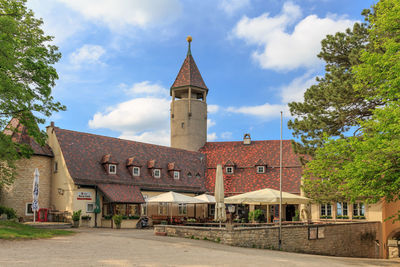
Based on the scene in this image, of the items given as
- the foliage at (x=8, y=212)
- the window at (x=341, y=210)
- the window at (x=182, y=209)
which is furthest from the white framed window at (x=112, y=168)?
the window at (x=341, y=210)

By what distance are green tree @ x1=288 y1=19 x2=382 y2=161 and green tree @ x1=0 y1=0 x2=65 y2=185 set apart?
640 inches

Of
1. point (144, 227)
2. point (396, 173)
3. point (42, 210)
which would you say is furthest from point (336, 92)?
point (42, 210)

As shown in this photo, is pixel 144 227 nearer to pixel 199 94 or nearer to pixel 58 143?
pixel 58 143

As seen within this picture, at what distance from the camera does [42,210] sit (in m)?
30.7

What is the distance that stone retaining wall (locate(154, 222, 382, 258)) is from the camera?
1933 centimetres

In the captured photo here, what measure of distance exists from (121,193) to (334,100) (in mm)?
17163

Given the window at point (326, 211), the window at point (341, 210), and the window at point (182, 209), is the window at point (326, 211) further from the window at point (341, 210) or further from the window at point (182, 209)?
the window at point (182, 209)

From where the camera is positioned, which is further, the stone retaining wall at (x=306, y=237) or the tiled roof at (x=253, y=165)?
the tiled roof at (x=253, y=165)

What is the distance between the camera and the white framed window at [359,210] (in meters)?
32.4

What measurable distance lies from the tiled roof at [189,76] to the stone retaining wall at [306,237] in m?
25.1

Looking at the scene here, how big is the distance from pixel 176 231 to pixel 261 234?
441 centimetres

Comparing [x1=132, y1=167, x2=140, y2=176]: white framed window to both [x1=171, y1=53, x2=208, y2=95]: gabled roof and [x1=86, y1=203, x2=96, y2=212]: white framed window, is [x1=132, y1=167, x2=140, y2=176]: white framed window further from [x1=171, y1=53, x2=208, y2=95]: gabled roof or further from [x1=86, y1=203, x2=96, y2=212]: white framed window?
[x1=171, y1=53, x2=208, y2=95]: gabled roof

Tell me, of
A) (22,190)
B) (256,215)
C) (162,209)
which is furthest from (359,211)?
(22,190)

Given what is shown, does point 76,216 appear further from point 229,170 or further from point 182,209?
point 229,170
